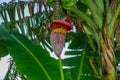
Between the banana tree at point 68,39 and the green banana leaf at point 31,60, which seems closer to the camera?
the banana tree at point 68,39

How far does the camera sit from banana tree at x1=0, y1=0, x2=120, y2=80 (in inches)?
54.2

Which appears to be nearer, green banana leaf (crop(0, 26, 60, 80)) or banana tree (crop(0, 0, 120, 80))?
banana tree (crop(0, 0, 120, 80))

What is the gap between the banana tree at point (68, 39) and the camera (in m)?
1.38

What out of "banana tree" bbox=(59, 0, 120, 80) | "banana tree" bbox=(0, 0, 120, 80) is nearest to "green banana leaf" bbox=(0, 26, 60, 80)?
"banana tree" bbox=(0, 0, 120, 80)

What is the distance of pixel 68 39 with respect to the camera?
83.8 inches

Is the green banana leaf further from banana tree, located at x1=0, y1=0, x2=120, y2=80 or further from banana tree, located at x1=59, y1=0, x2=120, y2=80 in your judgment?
banana tree, located at x1=59, y1=0, x2=120, y2=80

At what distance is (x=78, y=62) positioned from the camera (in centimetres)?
175

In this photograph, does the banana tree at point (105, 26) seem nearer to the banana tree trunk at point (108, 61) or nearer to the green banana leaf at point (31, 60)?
the banana tree trunk at point (108, 61)

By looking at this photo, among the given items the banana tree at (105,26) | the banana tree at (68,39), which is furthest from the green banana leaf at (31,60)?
the banana tree at (105,26)

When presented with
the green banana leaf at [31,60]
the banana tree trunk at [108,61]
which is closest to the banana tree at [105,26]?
the banana tree trunk at [108,61]

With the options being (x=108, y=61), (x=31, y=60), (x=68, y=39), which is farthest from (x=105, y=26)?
(x=68, y=39)

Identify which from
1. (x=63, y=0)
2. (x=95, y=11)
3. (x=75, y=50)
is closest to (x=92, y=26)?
(x=95, y=11)

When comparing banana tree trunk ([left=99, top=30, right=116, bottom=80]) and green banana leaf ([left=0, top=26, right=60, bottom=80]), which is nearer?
banana tree trunk ([left=99, top=30, right=116, bottom=80])

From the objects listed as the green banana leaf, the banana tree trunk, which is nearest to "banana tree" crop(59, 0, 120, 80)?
the banana tree trunk
